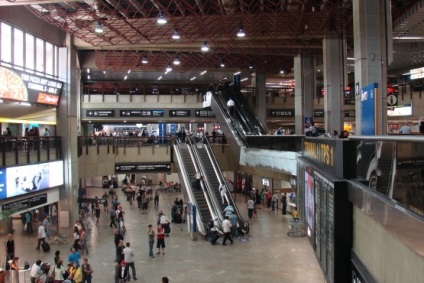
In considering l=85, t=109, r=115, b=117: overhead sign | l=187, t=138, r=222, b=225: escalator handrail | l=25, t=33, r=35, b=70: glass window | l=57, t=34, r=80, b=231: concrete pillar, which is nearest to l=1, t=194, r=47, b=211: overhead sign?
l=57, t=34, r=80, b=231: concrete pillar

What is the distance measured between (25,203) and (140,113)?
2605cm

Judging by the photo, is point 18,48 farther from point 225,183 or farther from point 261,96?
point 261,96

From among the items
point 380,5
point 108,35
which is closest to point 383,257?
point 380,5

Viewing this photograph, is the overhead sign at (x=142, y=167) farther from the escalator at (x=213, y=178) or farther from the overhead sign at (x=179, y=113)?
the overhead sign at (x=179, y=113)

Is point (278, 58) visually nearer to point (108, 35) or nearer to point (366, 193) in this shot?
point (108, 35)

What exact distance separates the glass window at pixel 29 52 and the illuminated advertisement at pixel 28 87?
0.86 metres

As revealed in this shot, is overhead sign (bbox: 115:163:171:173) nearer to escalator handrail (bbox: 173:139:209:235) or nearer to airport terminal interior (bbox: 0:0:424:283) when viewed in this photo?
airport terminal interior (bbox: 0:0:424:283)

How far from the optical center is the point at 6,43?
1761 cm

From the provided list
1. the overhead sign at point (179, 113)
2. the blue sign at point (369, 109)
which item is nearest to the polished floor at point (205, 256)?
the blue sign at point (369, 109)

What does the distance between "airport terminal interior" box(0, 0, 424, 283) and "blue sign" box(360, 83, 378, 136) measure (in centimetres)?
7

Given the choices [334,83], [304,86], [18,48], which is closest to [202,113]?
Answer: [304,86]

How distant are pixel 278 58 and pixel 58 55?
63.8ft

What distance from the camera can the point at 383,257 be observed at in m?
3.72

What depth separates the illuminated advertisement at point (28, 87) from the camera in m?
16.4
